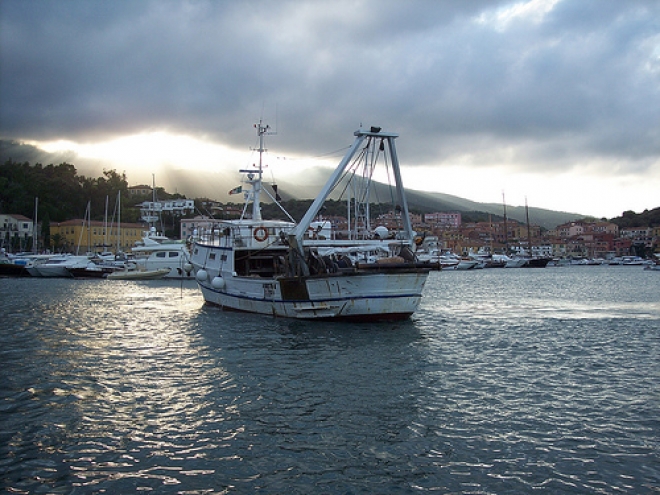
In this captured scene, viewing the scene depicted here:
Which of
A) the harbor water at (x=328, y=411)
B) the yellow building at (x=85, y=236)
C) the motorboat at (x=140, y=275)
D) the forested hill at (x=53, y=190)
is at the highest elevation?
the forested hill at (x=53, y=190)

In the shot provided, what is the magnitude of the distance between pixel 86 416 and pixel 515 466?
7.63m

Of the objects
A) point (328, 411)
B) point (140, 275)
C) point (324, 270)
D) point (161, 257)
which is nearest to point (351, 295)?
point (324, 270)

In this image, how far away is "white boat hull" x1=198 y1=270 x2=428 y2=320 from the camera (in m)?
21.1

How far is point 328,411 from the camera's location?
419 inches

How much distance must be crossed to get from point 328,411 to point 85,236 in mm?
112184

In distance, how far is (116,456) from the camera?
8.40 m

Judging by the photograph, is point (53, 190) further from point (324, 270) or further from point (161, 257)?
point (324, 270)

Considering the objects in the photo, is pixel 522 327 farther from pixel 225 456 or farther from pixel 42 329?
pixel 42 329

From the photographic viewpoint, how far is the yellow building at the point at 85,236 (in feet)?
365

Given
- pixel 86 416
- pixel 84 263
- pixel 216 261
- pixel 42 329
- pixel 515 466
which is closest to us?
pixel 515 466

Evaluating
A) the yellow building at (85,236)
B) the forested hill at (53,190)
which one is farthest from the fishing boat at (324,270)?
the forested hill at (53,190)

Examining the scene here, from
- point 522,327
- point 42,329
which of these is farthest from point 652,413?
point 42,329

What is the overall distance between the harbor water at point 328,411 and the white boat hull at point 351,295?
36.1 inches

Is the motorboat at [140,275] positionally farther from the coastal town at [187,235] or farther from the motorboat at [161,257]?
the coastal town at [187,235]
